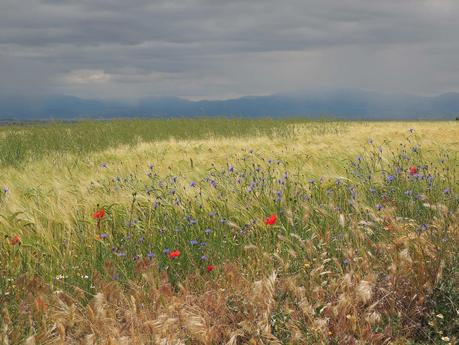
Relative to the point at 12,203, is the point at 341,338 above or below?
below

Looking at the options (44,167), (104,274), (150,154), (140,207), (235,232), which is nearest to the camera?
(104,274)

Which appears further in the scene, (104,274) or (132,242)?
(132,242)

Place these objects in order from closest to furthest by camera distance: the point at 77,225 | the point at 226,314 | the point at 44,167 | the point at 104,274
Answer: the point at 226,314 → the point at 104,274 → the point at 77,225 → the point at 44,167

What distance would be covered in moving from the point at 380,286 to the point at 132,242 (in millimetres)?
1981

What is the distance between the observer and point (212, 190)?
4957 mm

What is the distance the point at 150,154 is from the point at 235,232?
6.23 meters

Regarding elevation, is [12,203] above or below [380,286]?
above

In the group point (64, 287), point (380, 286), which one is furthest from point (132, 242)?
point (380, 286)

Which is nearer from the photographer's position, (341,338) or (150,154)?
(341,338)

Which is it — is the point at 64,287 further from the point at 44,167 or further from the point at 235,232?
the point at 44,167

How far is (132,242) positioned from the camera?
4.14 metres

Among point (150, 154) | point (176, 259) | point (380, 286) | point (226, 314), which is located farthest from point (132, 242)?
point (150, 154)

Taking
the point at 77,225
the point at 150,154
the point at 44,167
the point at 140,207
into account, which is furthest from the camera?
the point at 150,154

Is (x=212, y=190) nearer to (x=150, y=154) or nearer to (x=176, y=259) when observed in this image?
(x=176, y=259)
